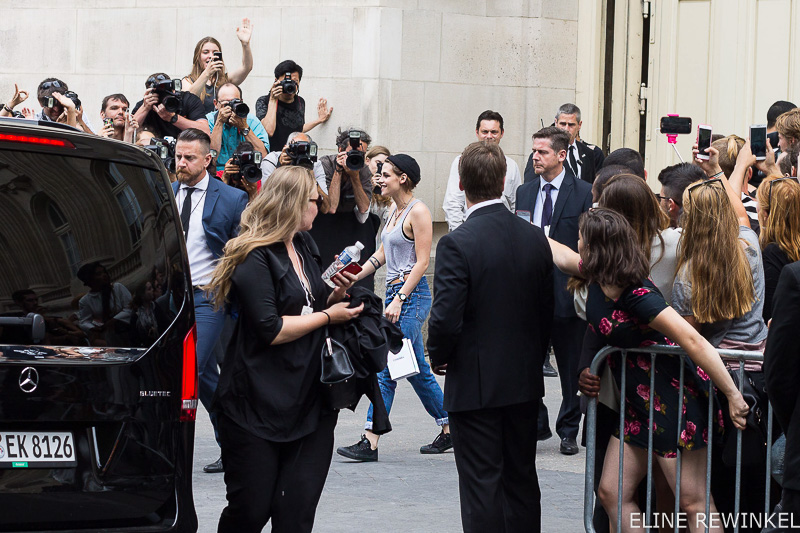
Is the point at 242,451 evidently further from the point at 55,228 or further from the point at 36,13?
the point at 36,13


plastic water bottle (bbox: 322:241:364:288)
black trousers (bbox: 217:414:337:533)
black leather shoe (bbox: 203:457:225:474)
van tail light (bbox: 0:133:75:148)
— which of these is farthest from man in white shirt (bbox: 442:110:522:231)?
van tail light (bbox: 0:133:75:148)

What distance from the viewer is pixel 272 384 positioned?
509 centimetres

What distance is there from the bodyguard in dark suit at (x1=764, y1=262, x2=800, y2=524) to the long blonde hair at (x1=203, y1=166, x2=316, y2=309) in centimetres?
221

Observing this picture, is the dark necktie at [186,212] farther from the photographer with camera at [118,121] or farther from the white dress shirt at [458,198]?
the white dress shirt at [458,198]

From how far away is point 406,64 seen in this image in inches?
466

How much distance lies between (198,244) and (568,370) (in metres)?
2.67

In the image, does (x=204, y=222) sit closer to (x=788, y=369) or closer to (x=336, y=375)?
(x=336, y=375)

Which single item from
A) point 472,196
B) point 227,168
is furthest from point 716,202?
point 227,168

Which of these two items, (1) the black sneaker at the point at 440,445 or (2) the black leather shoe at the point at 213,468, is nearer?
(2) the black leather shoe at the point at 213,468

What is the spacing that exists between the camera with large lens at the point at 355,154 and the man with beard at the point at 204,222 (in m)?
2.51

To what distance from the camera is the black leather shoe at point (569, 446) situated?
8.13m

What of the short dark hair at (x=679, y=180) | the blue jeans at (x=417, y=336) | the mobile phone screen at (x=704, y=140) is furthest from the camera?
the blue jeans at (x=417, y=336)

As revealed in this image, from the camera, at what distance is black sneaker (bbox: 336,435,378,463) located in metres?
7.86

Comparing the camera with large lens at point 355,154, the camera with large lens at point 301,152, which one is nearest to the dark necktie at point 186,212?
the camera with large lens at point 301,152
